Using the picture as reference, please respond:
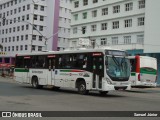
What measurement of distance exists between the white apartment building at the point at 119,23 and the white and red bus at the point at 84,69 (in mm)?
25843

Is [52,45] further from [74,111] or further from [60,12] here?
[74,111]

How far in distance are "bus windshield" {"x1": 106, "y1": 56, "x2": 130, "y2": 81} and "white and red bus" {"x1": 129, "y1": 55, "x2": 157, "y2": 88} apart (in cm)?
705

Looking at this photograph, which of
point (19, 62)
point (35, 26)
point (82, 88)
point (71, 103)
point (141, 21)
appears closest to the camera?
point (71, 103)

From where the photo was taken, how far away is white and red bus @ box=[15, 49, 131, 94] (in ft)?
67.5

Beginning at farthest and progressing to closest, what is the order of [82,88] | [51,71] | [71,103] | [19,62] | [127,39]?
1. [127,39]
2. [19,62]
3. [51,71]
4. [82,88]
5. [71,103]

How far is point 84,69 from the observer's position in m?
21.8

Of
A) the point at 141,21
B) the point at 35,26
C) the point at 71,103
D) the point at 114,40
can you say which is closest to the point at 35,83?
the point at 71,103

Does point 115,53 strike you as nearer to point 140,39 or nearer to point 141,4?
point 140,39

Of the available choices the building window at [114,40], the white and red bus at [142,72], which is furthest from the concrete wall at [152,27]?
the white and red bus at [142,72]

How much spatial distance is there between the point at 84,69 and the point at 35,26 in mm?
66015

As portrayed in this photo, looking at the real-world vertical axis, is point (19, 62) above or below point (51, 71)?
above

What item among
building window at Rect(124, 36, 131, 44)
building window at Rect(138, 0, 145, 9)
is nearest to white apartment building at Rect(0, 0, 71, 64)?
building window at Rect(124, 36, 131, 44)

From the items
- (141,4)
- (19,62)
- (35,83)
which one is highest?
(141,4)

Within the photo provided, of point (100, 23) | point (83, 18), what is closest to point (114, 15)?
point (100, 23)
